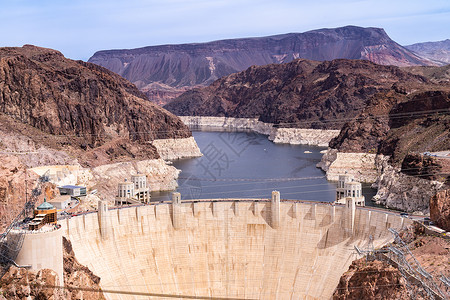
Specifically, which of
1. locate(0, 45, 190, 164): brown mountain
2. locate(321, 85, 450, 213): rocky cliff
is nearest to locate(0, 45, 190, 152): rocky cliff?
locate(0, 45, 190, 164): brown mountain

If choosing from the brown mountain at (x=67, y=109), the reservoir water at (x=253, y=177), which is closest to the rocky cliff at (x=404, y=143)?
the reservoir water at (x=253, y=177)

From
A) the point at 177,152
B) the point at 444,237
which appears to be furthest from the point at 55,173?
the point at 177,152

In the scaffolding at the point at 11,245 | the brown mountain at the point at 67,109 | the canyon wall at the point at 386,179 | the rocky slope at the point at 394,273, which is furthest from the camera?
the brown mountain at the point at 67,109

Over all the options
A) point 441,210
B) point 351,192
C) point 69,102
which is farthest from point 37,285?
point 69,102

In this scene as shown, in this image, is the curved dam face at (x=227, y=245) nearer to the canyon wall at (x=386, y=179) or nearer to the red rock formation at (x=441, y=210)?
the red rock formation at (x=441, y=210)

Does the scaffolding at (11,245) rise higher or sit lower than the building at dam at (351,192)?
higher

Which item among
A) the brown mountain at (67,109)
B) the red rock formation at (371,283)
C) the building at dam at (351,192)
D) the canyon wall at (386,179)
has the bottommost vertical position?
the canyon wall at (386,179)

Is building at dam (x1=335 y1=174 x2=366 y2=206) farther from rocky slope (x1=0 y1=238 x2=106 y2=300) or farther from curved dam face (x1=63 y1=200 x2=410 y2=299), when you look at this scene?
rocky slope (x1=0 y1=238 x2=106 y2=300)
